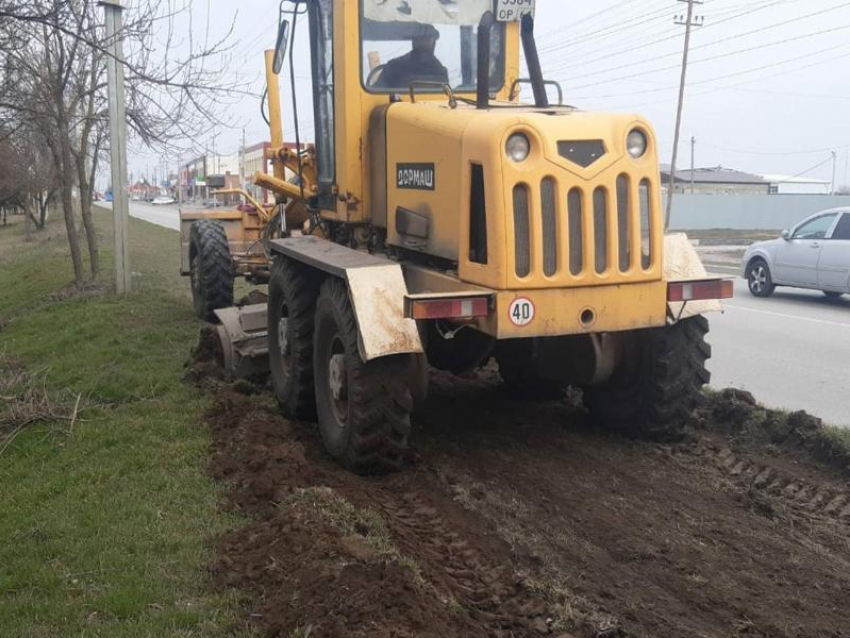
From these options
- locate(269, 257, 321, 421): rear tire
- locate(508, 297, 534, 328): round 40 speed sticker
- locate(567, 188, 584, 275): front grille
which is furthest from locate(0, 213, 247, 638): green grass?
locate(567, 188, 584, 275): front grille

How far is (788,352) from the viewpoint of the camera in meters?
11.7

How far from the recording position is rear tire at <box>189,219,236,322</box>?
1155cm

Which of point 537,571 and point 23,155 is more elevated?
point 23,155

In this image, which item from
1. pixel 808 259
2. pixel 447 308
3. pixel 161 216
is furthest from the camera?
pixel 161 216

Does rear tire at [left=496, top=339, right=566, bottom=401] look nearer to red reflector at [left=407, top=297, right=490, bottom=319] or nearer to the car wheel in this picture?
red reflector at [left=407, top=297, right=490, bottom=319]

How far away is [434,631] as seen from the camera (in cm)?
383

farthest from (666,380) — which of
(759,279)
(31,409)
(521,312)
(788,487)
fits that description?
(759,279)

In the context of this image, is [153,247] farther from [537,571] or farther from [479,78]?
[537,571]

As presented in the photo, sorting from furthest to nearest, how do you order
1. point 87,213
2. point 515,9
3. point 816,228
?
point 87,213 < point 816,228 < point 515,9

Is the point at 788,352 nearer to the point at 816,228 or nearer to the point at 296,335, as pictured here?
the point at 816,228

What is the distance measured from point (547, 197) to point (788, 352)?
720 centimetres

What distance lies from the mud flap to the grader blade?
12.3ft

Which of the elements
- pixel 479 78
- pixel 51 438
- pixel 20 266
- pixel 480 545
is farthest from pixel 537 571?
pixel 20 266

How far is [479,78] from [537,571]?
324cm
